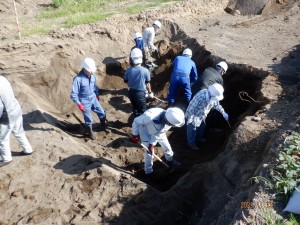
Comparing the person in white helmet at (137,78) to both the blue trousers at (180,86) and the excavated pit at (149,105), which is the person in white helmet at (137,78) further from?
the excavated pit at (149,105)

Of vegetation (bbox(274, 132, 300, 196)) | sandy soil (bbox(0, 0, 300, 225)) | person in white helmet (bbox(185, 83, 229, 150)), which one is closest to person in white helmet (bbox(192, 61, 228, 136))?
person in white helmet (bbox(185, 83, 229, 150))

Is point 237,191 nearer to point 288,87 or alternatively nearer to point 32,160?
point 288,87

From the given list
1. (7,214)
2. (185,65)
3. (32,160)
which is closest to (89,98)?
(32,160)

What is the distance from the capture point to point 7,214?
5.59 metres

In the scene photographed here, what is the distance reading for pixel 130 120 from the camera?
8500mm

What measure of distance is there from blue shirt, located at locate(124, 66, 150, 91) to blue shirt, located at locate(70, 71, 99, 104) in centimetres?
79

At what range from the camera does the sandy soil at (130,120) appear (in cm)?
555

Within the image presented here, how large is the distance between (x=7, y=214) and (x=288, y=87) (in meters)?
5.60

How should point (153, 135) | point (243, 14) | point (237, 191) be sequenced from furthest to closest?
point (243, 14) → point (153, 135) → point (237, 191)

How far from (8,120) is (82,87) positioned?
1571 mm

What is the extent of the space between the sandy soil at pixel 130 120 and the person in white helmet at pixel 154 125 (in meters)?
0.63

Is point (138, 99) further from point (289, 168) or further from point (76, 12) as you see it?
point (76, 12)

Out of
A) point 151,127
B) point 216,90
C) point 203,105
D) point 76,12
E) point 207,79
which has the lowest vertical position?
point 151,127
